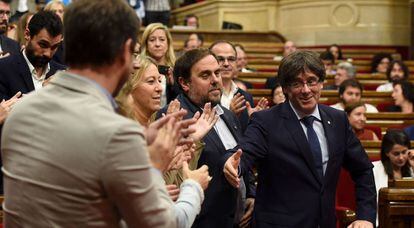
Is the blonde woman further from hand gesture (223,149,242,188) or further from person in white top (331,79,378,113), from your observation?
hand gesture (223,149,242,188)

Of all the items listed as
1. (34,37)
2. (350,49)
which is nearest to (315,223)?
(34,37)

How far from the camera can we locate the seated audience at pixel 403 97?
7.99 m

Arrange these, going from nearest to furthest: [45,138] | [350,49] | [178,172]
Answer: [45,138] < [178,172] < [350,49]

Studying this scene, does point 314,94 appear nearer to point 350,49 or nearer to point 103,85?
point 103,85

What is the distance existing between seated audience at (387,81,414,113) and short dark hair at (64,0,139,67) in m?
6.57

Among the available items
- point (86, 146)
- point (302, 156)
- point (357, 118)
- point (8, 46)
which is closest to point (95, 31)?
point (86, 146)

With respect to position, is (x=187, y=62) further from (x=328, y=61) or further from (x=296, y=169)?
(x=328, y=61)

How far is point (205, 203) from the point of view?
11.5 ft

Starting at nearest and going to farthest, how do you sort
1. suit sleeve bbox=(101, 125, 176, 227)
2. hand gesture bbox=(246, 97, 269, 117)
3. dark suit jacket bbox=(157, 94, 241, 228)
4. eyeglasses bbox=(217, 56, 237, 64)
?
suit sleeve bbox=(101, 125, 176, 227) → dark suit jacket bbox=(157, 94, 241, 228) → hand gesture bbox=(246, 97, 269, 117) → eyeglasses bbox=(217, 56, 237, 64)

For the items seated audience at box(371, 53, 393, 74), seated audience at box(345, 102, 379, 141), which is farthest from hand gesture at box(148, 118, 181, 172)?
seated audience at box(371, 53, 393, 74)

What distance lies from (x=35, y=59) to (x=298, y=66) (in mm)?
1279

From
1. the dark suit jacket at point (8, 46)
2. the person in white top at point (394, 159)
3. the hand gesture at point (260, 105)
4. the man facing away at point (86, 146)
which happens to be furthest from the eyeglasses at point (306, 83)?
the dark suit jacket at point (8, 46)

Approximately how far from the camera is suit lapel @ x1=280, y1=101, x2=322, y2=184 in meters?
3.24

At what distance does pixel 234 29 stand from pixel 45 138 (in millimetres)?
12312
